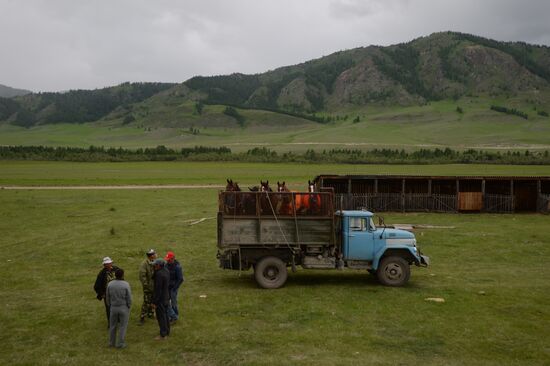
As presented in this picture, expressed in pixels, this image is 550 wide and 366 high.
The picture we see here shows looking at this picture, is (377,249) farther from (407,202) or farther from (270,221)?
(407,202)

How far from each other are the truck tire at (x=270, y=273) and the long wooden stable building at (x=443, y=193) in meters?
22.7

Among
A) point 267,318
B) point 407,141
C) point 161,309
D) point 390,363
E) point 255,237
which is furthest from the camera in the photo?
point 407,141

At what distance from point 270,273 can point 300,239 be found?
145cm

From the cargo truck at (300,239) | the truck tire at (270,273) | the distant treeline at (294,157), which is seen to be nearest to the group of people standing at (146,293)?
the cargo truck at (300,239)

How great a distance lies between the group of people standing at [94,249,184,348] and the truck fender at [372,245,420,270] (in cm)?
679

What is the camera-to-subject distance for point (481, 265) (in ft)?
68.4

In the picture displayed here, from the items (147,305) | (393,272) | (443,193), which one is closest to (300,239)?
(393,272)

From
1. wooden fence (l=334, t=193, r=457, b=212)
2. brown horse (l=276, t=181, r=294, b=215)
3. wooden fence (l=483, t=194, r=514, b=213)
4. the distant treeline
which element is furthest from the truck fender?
the distant treeline

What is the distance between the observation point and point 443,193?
42.1 m

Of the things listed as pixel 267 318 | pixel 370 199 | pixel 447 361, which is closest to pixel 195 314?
pixel 267 318

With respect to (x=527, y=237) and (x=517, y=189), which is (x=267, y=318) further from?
(x=517, y=189)

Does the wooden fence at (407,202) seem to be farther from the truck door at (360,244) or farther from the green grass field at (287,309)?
the truck door at (360,244)

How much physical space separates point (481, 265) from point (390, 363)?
1162 cm

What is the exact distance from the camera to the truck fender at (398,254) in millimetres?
16953
